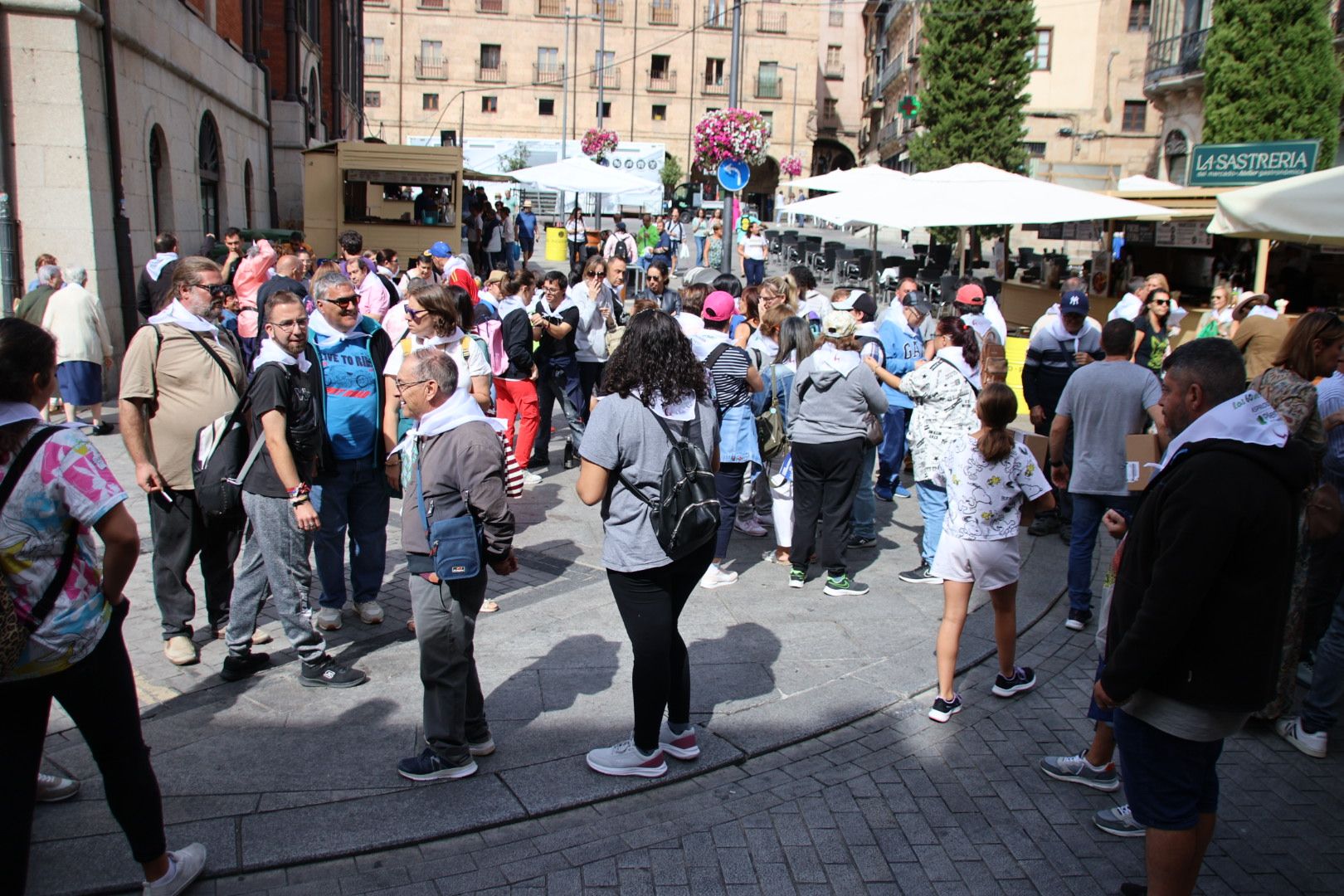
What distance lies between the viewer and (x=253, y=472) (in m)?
4.83

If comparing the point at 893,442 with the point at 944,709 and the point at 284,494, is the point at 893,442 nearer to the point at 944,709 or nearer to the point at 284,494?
the point at 944,709

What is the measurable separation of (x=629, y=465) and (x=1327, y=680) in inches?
132

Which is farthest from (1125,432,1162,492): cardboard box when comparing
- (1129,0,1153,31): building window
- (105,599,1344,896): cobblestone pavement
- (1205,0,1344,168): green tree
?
(1129,0,1153,31): building window

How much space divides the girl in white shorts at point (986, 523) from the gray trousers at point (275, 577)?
2959mm

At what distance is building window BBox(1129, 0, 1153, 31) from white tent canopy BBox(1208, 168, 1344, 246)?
39.7 m

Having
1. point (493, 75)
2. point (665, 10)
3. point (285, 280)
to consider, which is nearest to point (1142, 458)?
point (285, 280)

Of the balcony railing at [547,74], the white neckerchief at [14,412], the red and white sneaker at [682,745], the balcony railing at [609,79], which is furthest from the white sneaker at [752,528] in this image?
the balcony railing at [547,74]

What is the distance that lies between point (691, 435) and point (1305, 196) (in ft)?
11.5

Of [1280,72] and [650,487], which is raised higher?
[1280,72]

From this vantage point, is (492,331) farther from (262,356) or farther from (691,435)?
(691,435)

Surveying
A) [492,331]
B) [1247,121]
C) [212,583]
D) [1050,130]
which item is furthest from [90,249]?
[1050,130]

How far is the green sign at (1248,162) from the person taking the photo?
1124 cm

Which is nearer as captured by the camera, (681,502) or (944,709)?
(681,502)

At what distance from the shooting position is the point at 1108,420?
6039 mm
